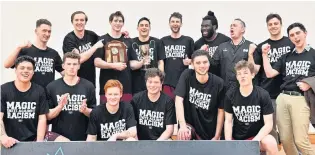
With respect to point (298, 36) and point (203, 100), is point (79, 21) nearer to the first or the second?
point (203, 100)

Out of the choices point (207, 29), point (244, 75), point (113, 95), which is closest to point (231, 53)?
point (207, 29)

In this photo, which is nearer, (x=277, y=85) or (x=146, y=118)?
(x=146, y=118)

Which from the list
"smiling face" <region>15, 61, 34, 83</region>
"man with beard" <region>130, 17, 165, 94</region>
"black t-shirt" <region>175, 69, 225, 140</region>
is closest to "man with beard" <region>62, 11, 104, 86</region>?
"man with beard" <region>130, 17, 165, 94</region>

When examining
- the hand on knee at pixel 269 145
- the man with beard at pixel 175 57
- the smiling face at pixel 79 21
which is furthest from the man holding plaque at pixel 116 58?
the hand on knee at pixel 269 145

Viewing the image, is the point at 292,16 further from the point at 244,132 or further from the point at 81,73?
the point at 81,73

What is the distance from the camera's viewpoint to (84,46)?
4.47 m

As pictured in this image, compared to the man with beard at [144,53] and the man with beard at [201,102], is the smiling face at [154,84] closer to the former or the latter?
the man with beard at [201,102]

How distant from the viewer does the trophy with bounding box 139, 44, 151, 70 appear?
178 inches

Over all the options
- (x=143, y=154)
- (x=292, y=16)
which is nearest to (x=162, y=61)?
(x=143, y=154)

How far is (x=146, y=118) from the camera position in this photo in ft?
12.9

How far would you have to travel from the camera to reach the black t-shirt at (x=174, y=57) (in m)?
4.65

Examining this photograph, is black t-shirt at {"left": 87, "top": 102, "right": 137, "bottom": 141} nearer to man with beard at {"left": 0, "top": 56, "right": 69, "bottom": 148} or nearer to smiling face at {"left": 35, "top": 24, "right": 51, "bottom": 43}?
man with beard at {"left": 0, "top": 56, "right": 69, "bottom": 148}

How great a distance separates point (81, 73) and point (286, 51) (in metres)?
2.20

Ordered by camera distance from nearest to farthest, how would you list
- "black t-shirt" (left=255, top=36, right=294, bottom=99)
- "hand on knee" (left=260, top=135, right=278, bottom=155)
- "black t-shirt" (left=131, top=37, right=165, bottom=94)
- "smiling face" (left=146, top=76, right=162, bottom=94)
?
1. "hand on knee" (left=260, top=135, right=278, bottom=155)
2. "smiling face" (left=146, top=76, right=162, bottom=94)
3. "black t-shirt" (left=255, top=36, right=294, bottom=99)
4. "black t-shirt" (left=131, top=37, right=165, bottom=94)
